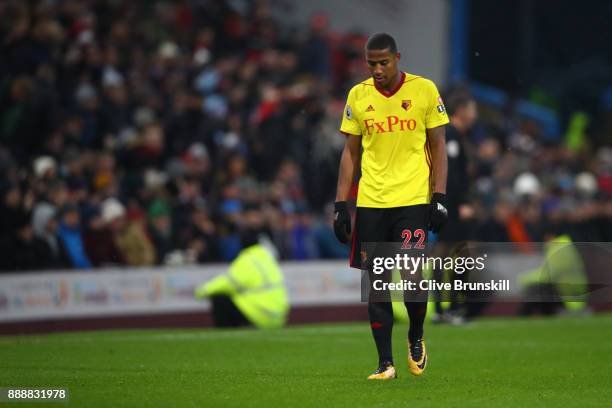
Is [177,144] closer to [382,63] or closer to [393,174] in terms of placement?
[393,174]

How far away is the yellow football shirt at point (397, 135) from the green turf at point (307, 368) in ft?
4.49

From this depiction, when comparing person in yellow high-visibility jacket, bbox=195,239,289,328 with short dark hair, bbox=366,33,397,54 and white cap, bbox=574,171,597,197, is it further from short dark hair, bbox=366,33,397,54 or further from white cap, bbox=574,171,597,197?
white cap, bbox=574,171,597,197

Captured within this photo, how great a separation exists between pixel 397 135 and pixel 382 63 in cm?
56

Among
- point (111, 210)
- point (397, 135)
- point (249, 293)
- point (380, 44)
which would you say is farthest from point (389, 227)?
point (111, 210)

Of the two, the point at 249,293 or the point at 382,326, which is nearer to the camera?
the point at 382,326

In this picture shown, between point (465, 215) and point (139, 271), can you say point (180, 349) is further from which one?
point (139, 271)

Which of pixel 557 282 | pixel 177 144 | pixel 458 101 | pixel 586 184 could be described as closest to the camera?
pixel 458 101

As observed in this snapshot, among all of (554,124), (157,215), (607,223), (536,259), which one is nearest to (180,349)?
(157,215)

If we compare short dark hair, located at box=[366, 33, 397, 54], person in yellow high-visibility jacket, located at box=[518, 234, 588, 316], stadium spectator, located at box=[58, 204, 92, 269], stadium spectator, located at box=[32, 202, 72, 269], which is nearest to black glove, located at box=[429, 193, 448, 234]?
short dark hair, located at box=[366, 33, 397, 54]

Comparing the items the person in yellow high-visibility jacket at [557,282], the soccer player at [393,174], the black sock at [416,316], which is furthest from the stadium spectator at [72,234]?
the black sock at [416,316]

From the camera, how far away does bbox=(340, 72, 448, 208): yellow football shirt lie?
9156 mm

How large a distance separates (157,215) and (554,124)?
1589 cm

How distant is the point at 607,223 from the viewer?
22172 millimetres

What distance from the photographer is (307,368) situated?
1037 cm
